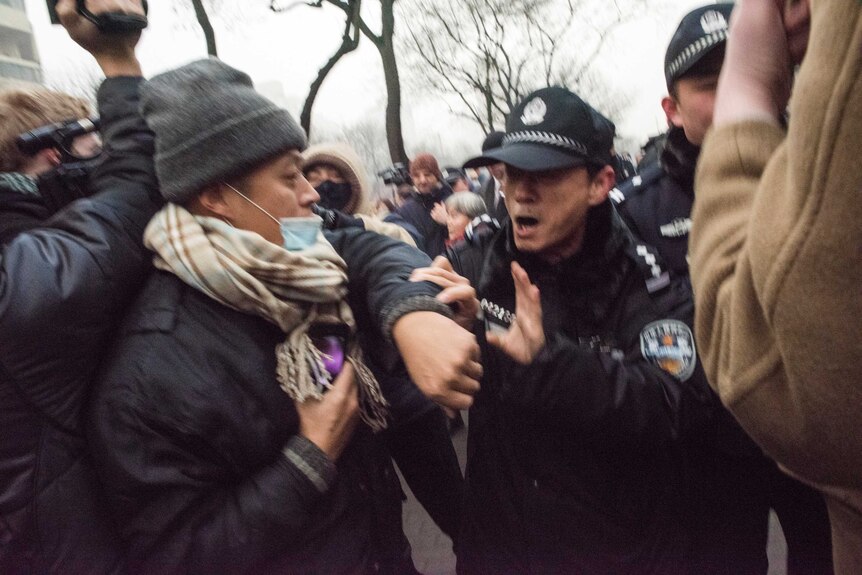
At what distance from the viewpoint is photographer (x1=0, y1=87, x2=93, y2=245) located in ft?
4.03

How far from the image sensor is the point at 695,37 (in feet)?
5.52

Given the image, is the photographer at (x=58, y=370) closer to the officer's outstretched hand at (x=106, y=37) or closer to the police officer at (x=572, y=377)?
the officer's outstretched hand at (x=106, y=37)

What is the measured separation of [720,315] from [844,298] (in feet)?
0.47

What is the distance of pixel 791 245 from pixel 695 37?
Result: 1.43 metres

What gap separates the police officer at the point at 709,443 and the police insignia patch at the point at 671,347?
22cm

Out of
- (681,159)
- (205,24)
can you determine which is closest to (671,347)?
(681,159)

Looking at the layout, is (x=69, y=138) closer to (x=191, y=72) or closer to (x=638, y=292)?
(x=191, y=72)

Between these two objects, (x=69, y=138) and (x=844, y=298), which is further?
(x=69, y=138)

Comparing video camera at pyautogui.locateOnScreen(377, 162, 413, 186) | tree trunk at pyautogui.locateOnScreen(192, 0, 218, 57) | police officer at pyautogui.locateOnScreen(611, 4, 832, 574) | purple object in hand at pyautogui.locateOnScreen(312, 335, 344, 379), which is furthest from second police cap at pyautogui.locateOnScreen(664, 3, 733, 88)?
tree trunk at pyautogui.locateOnScreen(192, 0, 218, 57)

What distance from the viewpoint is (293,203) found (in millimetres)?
1348

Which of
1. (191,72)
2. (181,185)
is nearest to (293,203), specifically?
(181,185)

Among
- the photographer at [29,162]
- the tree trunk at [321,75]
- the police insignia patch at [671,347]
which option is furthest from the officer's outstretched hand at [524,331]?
the tree trunk at [321,75]

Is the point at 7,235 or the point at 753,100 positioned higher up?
the point at 753,100

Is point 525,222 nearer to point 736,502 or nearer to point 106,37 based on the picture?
point 736,502
